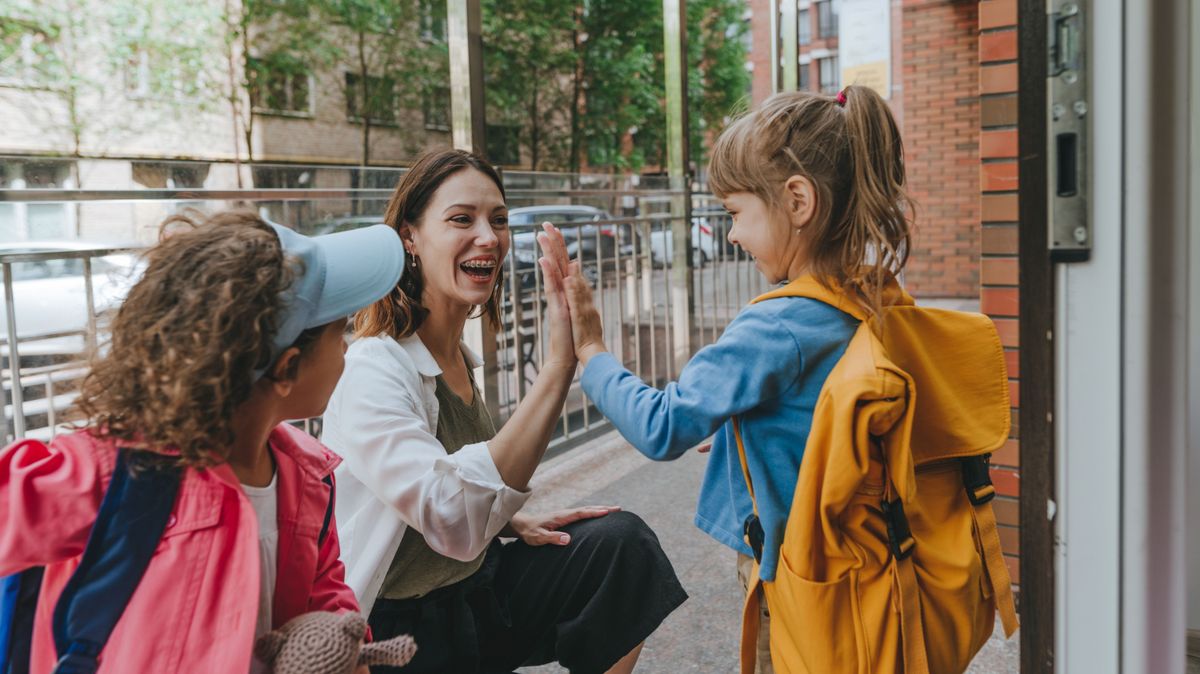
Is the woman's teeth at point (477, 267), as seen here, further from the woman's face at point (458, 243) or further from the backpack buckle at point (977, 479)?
the backpack buckle at point (977, 479)

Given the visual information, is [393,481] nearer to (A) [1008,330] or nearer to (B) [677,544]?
(A) [1008,330]

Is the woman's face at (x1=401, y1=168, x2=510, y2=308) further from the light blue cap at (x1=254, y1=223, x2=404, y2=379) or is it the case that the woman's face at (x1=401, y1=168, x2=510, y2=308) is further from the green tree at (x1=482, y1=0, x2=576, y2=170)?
the green tree at (x1=482, y1=0, x2=576, y2=170)

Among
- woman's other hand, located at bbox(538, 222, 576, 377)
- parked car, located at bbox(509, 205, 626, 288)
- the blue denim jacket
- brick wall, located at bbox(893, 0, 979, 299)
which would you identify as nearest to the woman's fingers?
woman's other hand, located at bbox(538, 222, 576, 377)

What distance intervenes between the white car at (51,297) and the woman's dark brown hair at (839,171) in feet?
6.23

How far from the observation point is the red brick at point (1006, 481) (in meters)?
2.83

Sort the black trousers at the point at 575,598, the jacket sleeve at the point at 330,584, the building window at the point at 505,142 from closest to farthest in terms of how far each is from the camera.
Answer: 1. the jacket sleeve at the point at 330,584
2. the black trousers at the point at 575,598
3. the building window at the point at 505,142

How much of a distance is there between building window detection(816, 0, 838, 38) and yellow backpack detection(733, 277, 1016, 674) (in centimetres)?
3808

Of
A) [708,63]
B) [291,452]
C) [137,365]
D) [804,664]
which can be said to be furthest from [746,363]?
[708,63]

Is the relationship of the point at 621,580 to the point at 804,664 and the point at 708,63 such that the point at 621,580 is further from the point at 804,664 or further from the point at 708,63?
the point at 708,63

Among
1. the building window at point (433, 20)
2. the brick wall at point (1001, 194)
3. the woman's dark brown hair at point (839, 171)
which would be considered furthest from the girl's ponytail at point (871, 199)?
the building window at point (433, 20)

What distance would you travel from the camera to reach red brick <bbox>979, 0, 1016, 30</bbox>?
2.57 m

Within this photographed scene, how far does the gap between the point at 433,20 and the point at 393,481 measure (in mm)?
23851

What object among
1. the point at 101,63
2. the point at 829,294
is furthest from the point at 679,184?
the point at 101,63

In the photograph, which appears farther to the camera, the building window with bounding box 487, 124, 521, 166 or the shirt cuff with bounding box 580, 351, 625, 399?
the building window with bounding box 487, 124, 521, 166
